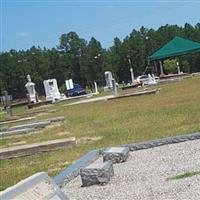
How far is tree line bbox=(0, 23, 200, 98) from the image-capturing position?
94.3m

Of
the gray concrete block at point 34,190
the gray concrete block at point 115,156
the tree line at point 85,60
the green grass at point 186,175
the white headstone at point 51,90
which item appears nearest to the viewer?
the gray concrete block at point 34,190

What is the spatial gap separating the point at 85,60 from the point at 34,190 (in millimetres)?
94208

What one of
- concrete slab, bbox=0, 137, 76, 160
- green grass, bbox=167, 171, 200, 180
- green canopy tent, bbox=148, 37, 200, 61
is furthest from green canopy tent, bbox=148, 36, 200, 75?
green grass, bbox=167, 171, 200, 180

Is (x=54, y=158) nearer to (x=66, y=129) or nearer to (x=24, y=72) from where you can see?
(x=66, y=129)

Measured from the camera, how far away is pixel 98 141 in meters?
11.7

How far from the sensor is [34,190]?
3.77 meters

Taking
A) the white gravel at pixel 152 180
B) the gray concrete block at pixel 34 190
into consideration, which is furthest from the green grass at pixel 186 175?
the gray concrete block at pixel 34 190

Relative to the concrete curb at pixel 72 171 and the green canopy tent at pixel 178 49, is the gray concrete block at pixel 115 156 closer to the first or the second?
the concrete curb at pixel 72 171

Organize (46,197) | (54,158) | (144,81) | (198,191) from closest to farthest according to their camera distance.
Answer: (46,197), (198,191), (54,158), (144,81)

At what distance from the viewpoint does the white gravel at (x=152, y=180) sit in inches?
228

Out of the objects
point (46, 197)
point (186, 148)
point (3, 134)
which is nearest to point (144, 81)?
point (3, 134)

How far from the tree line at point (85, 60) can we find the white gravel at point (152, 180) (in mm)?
81774

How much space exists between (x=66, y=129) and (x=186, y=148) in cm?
793

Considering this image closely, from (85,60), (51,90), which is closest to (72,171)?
(51,90)
